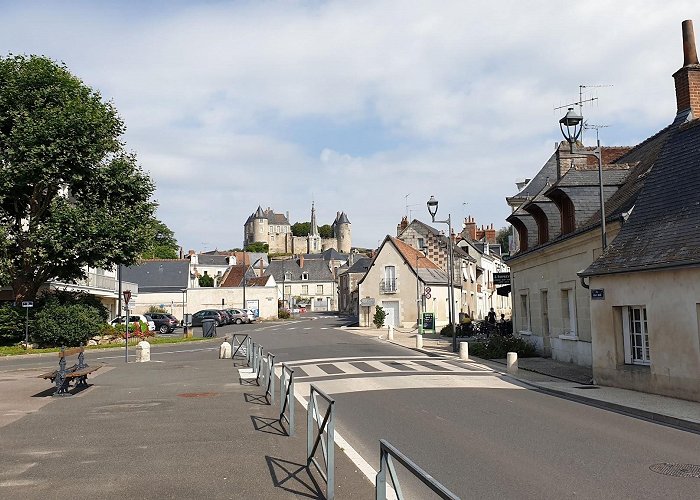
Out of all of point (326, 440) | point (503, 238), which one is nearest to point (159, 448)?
point (326, 440)

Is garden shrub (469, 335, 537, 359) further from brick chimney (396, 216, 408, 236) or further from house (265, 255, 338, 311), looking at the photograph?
house (265, 255, 338, 311)

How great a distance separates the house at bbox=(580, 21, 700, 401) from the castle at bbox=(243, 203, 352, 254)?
543ft

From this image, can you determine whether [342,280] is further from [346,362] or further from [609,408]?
[609,408]

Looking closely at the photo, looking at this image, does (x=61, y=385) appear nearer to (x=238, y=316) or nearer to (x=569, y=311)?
(x=569, y=311)

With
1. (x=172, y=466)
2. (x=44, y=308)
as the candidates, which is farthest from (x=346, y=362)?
(x=44, y=308)

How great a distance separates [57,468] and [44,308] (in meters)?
24.3

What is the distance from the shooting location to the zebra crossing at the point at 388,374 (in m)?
15.0

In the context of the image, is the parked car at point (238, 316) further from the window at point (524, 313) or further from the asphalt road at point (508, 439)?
the asphalt road at point (508, 439)

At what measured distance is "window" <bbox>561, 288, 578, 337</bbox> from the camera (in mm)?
19797

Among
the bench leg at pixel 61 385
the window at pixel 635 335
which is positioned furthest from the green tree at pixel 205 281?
the window at pixel 635 335

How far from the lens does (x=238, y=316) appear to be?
58.9 m

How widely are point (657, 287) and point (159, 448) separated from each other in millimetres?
10087

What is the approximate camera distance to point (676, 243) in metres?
12.7

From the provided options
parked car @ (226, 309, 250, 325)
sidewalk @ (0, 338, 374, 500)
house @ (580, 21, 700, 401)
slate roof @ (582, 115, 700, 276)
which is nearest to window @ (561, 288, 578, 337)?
house @ (580, 21, 700, 401)
